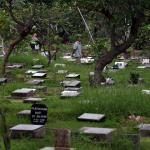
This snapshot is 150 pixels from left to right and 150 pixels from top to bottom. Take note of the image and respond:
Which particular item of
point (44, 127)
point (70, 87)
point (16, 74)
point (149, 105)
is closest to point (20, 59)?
point (16, 74)

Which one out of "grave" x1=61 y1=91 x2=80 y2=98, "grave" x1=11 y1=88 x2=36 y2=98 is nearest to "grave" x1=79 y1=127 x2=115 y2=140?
"grave" x1=61 y1=91 x2=80 y2=98

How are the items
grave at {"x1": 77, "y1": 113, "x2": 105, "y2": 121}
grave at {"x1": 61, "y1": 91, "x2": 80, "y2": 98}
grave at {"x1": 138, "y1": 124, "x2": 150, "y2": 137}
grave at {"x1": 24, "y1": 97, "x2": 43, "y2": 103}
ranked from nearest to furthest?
grave at {"x1": 138, "y1": 124, "x2": 150, "y2": 137} → grave at {"x1": 77, "y1": 113, "x2": 105, "y2": 121} → grave at {"x1": 24, "y1": 97, "x2": 43, "y2": 103} → grave at {"x1": 61, "y1": 91, "x2": 80, "y2": 98}

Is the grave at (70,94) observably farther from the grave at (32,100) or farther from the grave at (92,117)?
the grave at (92,117)

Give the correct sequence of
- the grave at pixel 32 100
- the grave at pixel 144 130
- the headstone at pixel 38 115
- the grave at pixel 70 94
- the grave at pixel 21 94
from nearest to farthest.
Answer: the grave at pixel 144 130
the headstone at pixel 38 115
the grave at pixel 32 100
the grave at pixel 70 94
the grave at pixel 21 94

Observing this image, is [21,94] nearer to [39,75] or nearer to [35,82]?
[35,82]

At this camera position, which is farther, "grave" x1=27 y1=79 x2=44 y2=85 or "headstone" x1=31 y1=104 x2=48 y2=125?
"grave" x1=27 y1=79 x2=44 y2=85

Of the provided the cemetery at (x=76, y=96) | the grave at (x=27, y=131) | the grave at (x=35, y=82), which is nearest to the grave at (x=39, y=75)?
the cemetery at (x=76, y=96)

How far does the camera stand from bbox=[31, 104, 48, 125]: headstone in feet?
29.1

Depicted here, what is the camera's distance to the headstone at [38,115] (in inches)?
350

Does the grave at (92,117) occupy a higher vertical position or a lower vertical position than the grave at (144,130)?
higher

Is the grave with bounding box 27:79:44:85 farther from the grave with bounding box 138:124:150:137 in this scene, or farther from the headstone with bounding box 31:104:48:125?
the grave with bounding box 138:124:150:137

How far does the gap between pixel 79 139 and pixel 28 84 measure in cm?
700

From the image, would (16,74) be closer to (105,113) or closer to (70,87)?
(70,87)

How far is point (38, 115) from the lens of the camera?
893 cm
